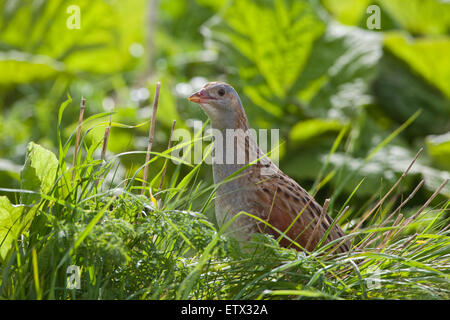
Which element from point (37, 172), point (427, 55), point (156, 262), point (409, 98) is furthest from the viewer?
point (409, 98)

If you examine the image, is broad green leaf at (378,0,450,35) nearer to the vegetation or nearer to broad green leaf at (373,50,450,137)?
the vegetation

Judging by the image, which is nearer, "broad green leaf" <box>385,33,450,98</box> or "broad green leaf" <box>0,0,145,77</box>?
"broad green leaf" <box>385,33,450,98</box>

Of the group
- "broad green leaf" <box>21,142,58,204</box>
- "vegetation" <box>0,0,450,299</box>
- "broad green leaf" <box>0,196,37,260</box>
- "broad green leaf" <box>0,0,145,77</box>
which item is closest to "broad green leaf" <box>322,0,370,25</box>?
"vegetation" <box>0,0,450,299</box>

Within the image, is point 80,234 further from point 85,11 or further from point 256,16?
point 85,11

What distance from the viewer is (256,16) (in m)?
5.23

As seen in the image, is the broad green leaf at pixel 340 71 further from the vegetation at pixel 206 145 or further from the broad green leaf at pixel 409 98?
the broad green leaf at pixel 409 98

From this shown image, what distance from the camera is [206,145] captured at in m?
4.50

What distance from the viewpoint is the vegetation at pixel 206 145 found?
202 cm

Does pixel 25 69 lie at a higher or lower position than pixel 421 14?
lower

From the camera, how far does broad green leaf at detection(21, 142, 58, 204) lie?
2.23 meters

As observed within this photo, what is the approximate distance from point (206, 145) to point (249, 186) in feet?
6.82

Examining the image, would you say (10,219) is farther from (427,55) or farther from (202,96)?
(427,55)

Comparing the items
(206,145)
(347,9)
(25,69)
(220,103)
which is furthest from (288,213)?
(347,9)

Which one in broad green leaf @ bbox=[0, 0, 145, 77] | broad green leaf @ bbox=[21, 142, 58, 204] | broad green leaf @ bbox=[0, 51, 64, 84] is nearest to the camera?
broad green leaf @ bbox=[21, 142, 58, 204]
